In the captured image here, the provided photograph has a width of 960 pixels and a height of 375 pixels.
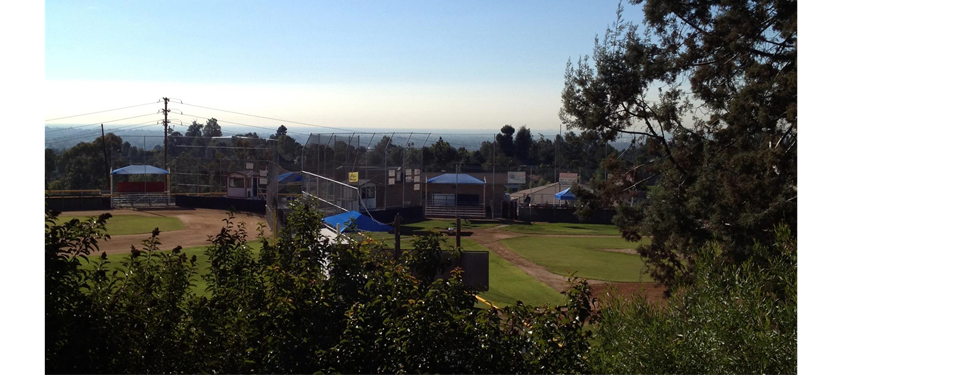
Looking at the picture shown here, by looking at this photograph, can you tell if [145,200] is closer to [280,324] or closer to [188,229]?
[188,229]

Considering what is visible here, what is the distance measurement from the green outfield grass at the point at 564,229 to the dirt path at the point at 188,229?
1484cm

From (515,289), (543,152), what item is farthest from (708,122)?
(543,152)

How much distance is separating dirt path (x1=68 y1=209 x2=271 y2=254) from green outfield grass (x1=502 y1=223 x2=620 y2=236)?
1484cm

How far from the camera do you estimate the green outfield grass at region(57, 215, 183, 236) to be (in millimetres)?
32378

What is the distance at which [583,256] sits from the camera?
28.7 m

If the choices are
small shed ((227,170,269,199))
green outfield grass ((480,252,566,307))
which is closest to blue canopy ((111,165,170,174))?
small shed ((227,170,269,199))

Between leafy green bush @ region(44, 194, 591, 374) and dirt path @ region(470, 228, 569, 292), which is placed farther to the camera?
dirt path @ region(470, 228, 569, 292)

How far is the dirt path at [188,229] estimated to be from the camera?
27.3 meters

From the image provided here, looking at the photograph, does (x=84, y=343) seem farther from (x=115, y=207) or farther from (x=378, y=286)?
(x=115, y=207)

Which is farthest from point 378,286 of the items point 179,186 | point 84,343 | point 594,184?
point 179,186

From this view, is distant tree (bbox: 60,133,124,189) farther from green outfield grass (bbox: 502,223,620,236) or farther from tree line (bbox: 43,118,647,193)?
green outfield grass (bbox: 502,223,620,236)

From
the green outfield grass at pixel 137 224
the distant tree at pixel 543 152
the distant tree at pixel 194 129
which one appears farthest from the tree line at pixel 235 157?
the distant tree at pixel 194 129

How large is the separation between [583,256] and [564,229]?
12027 mm
